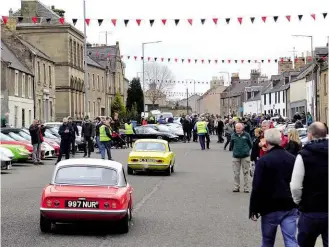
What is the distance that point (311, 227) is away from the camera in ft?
22.9

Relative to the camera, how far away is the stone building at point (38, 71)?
5753cm

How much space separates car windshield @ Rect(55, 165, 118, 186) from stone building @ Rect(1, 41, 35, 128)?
127 feet

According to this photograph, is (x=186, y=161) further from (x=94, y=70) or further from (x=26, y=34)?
(x=94, y=70)

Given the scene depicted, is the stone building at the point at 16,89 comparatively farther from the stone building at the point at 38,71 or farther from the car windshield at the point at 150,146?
the car windshield at the point at 150,146

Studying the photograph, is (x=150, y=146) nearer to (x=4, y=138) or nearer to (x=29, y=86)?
(x=4, y=138)

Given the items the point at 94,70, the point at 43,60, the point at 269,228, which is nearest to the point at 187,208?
the point at 269,228

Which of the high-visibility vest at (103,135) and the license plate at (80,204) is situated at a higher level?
the high-visibility vest at (103,135)

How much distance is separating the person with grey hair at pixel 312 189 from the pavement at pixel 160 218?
3.28 m

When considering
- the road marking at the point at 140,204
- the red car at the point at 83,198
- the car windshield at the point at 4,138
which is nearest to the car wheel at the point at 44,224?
the red car at the point at 83,198

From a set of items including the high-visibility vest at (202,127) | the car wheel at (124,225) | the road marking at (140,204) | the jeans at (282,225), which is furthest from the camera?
the high-visibility vest at (202,127)

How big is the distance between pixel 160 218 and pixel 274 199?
5.32 meters

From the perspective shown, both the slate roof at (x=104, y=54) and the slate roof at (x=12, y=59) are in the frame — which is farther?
the slate roof at (x=104, y=54)

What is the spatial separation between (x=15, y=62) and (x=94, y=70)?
27.6m

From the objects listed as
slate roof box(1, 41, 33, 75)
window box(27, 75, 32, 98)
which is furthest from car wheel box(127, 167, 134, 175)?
window box(27, 75, 32, 98)
